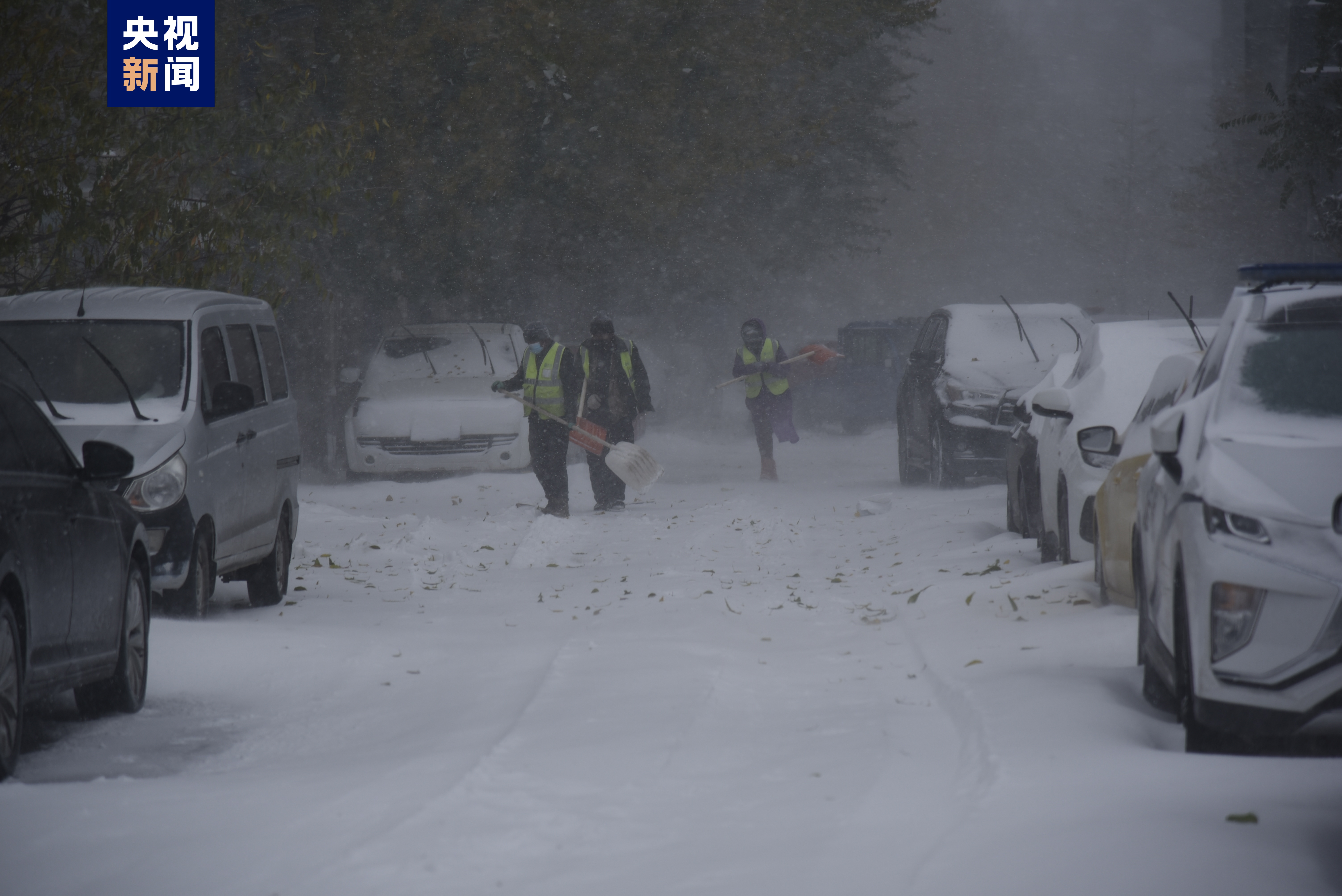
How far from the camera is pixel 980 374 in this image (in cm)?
1606

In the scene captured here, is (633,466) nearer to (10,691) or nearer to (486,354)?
(486,354)

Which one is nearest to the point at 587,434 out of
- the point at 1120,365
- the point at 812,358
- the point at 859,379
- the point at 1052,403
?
the point at 1120,365

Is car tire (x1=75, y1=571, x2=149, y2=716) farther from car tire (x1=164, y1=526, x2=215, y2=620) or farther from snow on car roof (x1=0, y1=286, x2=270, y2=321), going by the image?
snow on car roof (x1=0, y1=286, x2=270, y2=321)

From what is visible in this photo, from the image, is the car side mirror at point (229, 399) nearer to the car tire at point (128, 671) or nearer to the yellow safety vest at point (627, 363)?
the car tire at point (128, 671)

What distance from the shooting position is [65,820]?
4.52 m

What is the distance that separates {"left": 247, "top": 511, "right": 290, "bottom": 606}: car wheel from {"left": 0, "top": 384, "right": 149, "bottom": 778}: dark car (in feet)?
9.76

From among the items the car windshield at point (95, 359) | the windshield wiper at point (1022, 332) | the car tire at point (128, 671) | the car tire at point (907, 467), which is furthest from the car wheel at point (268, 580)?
the car tire at point (907, 467)

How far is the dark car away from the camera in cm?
523

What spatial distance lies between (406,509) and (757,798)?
12.1 meters

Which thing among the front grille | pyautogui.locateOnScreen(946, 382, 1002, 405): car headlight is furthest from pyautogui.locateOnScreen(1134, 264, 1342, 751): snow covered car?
the front grille

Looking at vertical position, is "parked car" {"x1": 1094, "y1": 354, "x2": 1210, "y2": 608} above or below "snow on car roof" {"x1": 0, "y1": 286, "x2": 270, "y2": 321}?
below

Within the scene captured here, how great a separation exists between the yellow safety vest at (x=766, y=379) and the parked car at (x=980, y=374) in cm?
277

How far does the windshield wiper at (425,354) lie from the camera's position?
19.1 metres

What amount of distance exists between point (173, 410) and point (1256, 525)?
602 cm
